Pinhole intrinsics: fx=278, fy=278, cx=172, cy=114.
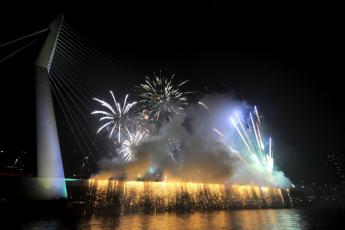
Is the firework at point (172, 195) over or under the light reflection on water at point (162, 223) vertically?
over

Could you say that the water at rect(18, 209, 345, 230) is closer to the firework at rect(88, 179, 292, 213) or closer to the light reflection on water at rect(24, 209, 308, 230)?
the light reflection on water at rect(24, 209, 308, 230)

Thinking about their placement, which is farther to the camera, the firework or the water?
the firework

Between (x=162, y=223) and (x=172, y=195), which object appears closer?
(x=162, y=223)

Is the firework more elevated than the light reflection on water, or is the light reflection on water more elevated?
the firework

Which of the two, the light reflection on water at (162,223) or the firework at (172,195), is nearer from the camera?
the light reflection on water at (162,223)

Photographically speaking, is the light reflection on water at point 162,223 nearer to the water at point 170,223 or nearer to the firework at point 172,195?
the water at point 170,223

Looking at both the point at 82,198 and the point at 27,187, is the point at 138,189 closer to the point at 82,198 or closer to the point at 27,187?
the point at 82,198

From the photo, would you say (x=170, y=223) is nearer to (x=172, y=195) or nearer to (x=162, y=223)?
(x=162, y=223)

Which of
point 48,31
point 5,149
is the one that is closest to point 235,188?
point 48,31

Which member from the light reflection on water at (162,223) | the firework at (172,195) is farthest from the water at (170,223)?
the firework at (172,195)

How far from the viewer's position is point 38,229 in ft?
75.7

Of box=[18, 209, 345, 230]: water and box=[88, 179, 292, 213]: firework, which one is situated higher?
box=[88, 179, 292, 213]: firework

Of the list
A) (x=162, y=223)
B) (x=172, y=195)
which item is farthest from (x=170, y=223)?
(x=172, y=195)

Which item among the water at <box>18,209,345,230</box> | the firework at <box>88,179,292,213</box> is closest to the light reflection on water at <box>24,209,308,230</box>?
the water at <box>18,209,345,230</box>
